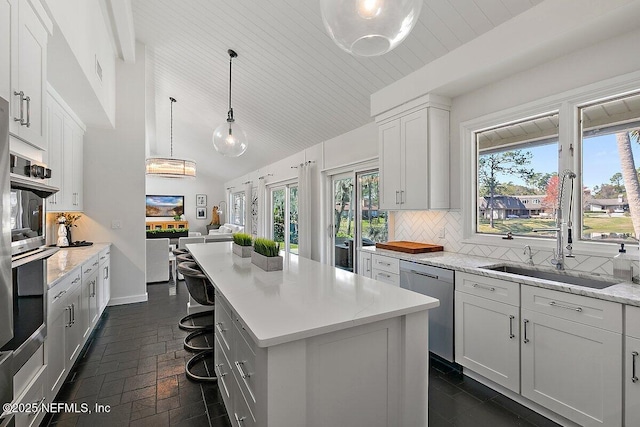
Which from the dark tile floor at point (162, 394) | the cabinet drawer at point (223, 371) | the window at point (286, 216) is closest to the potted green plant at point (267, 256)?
the cabinet drawer at point (223, 371)

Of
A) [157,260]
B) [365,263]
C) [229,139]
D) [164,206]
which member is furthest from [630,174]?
[164,206]

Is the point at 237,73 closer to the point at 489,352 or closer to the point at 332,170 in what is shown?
the point at 332,170

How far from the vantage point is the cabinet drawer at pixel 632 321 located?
1.59m

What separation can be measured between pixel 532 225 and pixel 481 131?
1.01 meters

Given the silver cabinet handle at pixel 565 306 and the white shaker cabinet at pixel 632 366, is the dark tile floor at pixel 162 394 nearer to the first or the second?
the white shaker cabinet at pixel 632 366

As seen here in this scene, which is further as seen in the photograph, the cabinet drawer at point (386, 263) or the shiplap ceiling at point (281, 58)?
the cabinet drawer at point (386, 263)

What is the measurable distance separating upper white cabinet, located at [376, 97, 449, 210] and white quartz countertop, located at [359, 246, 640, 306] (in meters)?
0.54

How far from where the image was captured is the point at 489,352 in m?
2.30

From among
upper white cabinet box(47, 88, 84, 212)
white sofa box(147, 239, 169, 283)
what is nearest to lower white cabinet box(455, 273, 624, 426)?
upper white cabinet box(47, 88, 84, 212)

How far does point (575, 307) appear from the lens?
183cm

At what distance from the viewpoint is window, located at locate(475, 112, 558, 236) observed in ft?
8.60

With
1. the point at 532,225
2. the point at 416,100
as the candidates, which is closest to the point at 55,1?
the point at 416,100

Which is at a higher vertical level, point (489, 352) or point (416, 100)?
point (416, 100)

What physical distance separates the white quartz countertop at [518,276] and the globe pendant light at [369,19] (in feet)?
5.64
